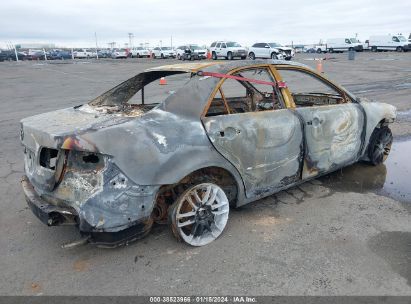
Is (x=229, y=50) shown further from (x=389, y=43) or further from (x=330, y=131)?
(x=330, y=131)

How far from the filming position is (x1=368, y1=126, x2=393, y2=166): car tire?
5133mm

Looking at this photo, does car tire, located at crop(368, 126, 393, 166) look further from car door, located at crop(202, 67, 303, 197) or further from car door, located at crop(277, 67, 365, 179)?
car door, located at crop(202, 67, 303, 197)

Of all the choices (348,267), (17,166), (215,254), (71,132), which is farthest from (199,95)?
(17,166)

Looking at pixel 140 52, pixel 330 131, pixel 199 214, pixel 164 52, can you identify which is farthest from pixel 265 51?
pixel 199 214

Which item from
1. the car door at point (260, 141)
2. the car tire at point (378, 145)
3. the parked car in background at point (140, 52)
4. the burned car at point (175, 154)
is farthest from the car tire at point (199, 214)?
the parked car in background at point (140, 52)

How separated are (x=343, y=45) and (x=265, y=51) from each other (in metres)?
22.3

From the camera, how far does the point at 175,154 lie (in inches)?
121

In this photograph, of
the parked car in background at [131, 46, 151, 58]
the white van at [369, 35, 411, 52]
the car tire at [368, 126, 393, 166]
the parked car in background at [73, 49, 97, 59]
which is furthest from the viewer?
the parked car in background at [73, 49, 97, 59]

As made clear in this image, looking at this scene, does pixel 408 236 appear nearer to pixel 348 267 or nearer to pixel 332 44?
pixel 348 267

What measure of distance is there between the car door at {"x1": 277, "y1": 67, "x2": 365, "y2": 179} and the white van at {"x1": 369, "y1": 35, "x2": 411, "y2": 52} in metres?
48.3

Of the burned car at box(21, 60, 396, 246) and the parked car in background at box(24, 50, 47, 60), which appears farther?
the parked car in background at box(24, 50, 47, 60)

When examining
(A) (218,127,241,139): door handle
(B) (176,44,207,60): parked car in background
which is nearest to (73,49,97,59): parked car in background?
(B) (176,44,207,60): parked car in background

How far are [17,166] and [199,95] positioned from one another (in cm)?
352

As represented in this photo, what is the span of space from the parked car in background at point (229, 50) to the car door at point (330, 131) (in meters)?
30.6
